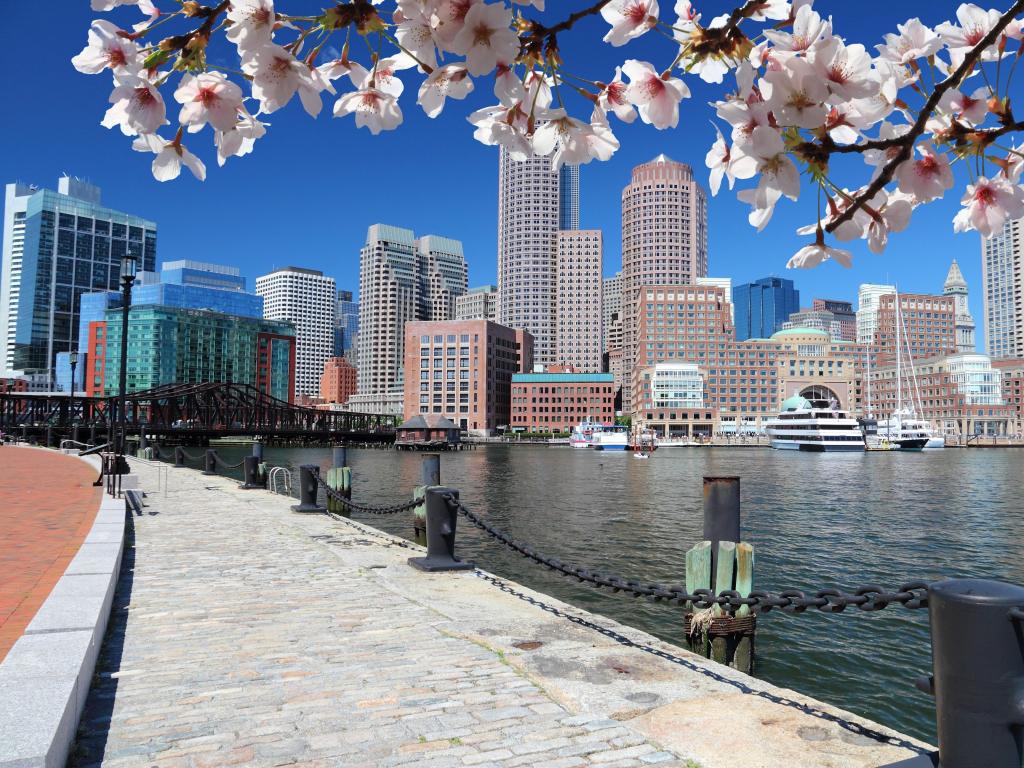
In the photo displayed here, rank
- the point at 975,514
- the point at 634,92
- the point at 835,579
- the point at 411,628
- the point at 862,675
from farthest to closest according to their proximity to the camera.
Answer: the point at 975,514 → the point at 835,579 → the point at 862,675 → the point at 411,628 → the point at 634,92

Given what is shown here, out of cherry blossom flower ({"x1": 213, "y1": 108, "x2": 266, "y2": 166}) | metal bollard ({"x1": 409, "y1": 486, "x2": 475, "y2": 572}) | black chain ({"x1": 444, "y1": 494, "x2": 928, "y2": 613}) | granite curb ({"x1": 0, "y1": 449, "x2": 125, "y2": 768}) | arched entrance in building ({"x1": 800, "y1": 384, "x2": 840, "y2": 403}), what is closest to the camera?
cherry blossom flower ({"x1": 213, "y1": 108, "x2": 266, "y2": 166})

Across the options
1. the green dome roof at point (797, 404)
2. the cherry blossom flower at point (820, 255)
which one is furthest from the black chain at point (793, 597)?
the green dome roof at point (797, 404)

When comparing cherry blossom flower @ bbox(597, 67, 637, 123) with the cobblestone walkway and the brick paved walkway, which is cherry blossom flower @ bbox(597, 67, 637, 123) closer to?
the cobblestone walkway

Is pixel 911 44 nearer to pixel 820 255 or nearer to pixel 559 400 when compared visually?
pixel 820 255

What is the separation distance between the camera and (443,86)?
88.0 inches

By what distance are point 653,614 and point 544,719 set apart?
8657mm

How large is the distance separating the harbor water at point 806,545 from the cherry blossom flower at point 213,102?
4.68m

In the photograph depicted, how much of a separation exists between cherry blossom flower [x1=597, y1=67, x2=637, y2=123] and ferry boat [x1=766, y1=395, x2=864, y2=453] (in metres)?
118

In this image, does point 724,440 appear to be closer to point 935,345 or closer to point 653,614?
point 935,345

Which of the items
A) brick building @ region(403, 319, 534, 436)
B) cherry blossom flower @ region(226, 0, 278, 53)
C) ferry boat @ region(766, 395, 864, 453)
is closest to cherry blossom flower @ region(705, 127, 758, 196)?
cherry blossom flower @ region(226, 0, 278, 53)

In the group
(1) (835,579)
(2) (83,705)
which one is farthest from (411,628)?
(1) (835,579)

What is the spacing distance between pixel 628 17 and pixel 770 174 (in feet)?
2.11

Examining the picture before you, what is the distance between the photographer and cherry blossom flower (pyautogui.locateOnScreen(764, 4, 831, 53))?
1.81 meters

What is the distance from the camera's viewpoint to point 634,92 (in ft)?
7.24
